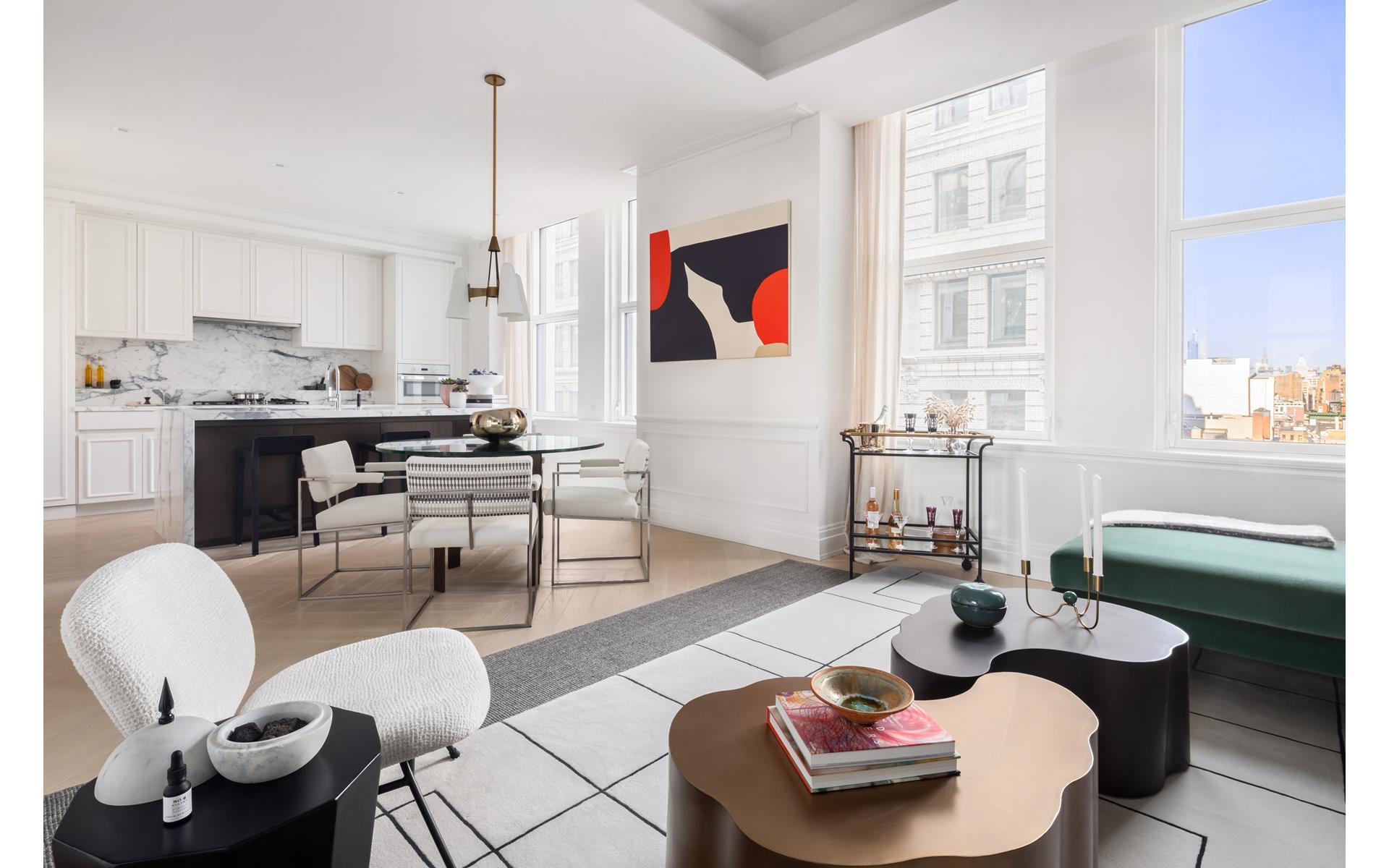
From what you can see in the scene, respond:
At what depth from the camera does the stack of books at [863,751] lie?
Result: 42.3 inches

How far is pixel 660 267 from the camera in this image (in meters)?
5.09

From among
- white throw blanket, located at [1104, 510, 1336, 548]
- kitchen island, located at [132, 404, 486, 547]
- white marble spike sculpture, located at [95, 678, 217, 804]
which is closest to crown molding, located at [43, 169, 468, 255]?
kitchen island, located at [132, 404, 486, 547]

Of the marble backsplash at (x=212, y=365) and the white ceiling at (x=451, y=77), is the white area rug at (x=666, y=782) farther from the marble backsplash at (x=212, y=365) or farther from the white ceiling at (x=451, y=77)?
the marble backsplash at (x=212, y=365)

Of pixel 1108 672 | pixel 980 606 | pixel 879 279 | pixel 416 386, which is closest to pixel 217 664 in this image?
pixel 980 606

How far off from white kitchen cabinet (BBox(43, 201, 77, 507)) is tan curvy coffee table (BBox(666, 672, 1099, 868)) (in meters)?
6.58

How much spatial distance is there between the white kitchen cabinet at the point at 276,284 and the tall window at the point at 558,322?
8.16 feet

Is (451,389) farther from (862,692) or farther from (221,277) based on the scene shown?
(862,692)

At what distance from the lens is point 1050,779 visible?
3.65 ft

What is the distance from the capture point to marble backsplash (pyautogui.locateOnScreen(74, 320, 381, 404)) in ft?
19.6

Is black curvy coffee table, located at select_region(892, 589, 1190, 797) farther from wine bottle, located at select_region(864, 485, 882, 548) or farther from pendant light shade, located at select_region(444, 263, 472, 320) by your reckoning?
pendant light shade, located at select_region(444, 263, 472, 320)

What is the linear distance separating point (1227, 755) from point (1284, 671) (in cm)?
91

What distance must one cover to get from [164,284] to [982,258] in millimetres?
7052
